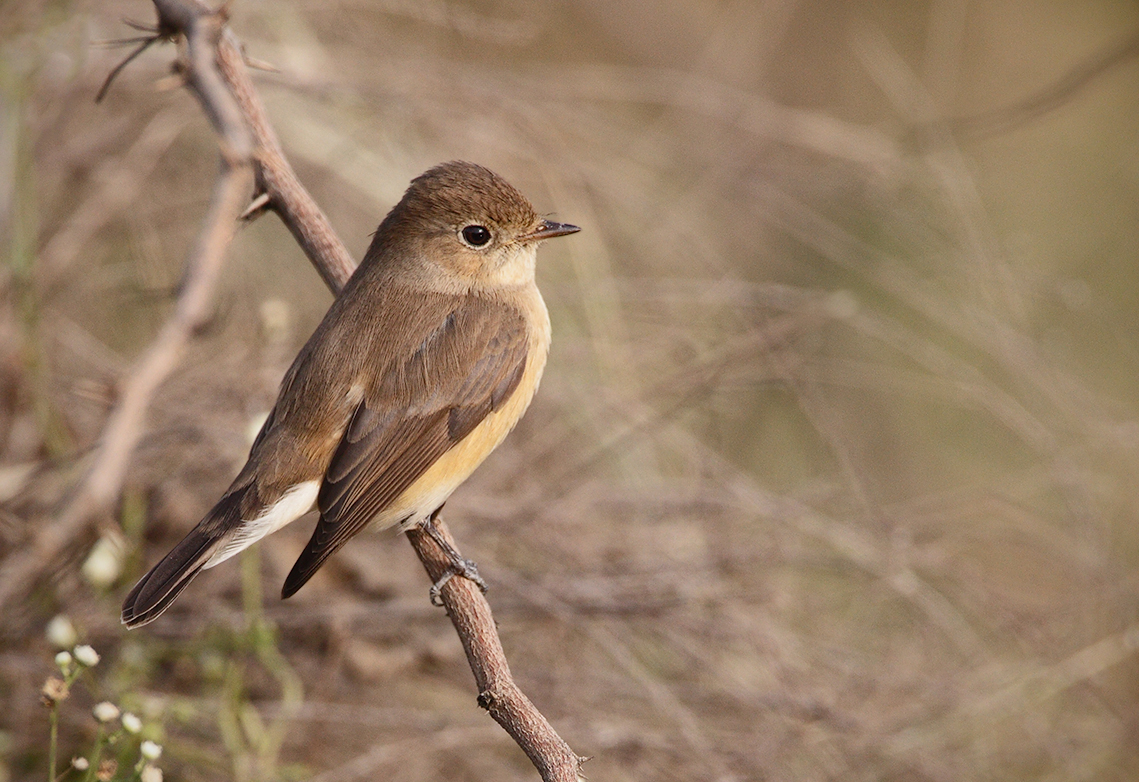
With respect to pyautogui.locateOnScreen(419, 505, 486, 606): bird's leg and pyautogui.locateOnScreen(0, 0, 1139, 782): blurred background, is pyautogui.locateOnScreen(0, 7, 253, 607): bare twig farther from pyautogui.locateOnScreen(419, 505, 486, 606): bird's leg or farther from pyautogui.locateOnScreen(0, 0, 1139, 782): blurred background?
pyautogui.locateOnScreen(0, 0, 1139, 782): blurred background

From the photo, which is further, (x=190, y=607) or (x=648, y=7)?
(x=648, y=7)

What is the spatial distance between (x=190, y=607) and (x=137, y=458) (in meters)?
0.59

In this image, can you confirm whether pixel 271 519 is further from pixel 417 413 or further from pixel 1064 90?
pixel 1064 90

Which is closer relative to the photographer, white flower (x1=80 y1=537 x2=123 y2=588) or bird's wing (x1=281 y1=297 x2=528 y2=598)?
bird's wing (x1=281 y1=297 x2=528 y2=598)

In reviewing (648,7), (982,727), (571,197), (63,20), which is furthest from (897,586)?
(648,7)

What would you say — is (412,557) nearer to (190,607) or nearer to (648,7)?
(190,607)

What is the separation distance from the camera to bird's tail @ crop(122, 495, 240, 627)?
3.01 meters

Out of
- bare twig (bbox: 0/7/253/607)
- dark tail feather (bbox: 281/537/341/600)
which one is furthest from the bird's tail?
bare twig (bbox: 0/7/253/607)

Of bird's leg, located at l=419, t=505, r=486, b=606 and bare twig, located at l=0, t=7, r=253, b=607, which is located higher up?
bird's leg, located at l=419, t=505, r=486, b=606

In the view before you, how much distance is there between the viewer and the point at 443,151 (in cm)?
564

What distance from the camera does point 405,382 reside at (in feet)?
11.4

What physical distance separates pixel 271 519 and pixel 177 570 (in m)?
0.31

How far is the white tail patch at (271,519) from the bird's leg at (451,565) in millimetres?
362

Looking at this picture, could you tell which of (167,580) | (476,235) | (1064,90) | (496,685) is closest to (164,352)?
(496,685)
